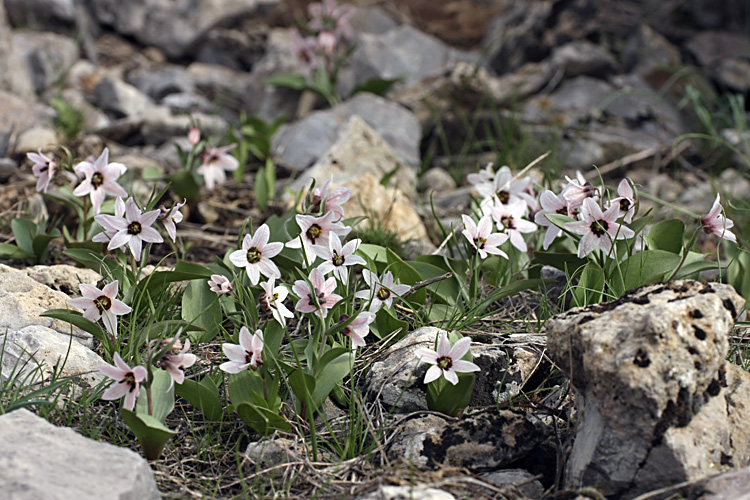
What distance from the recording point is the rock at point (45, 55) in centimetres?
588

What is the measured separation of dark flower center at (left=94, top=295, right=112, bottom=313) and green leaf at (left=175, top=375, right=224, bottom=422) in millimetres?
327

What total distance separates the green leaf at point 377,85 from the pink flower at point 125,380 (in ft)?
12.9

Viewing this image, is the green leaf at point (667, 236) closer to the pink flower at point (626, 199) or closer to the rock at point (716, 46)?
the pink flower at point (626, 199)

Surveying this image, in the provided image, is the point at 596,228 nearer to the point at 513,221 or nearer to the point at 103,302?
the point at 513,221

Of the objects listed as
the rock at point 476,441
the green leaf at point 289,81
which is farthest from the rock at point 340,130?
the rock at point 476,441

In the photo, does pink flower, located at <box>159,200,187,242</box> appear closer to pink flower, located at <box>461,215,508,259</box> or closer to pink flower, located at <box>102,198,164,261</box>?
pink flower, located at <box>102,198,164,261</box>

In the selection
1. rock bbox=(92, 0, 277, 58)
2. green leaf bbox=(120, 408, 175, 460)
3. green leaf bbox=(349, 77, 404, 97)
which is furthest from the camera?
rock bbox=(92, 0, 277, 58)

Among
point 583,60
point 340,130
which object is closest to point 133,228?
point 340,130

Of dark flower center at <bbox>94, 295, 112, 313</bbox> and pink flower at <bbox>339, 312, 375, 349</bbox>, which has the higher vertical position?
dark flower center at <bbox>94, 295, 112, 313</bbox>

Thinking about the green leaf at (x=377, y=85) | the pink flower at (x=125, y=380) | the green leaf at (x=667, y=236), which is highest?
the pink flower at (x=125, y=380)

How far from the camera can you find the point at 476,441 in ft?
5.80

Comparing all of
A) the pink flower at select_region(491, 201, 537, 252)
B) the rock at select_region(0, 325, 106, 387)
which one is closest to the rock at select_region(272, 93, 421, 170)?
the pink flower at select_region(491, 201, 537, 252)

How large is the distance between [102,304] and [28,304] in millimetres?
435

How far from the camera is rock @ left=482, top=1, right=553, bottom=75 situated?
6.28 m
